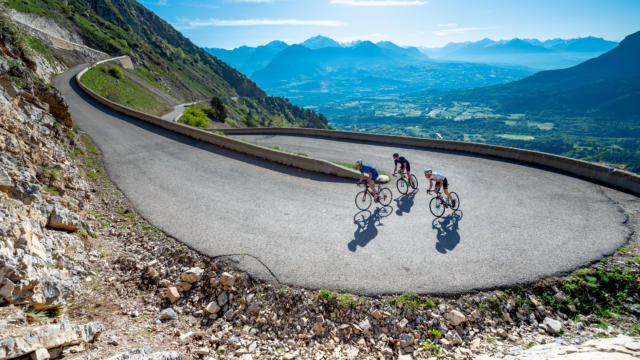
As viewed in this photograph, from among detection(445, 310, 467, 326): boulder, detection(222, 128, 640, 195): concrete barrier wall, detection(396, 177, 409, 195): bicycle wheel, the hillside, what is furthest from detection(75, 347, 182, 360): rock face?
the hillside

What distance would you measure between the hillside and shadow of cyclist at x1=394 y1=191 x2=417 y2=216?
77.7 metres

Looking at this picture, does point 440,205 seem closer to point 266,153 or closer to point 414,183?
point 414,183

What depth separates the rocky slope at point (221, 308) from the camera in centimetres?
528

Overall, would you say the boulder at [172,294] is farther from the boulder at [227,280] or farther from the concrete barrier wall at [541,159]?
the concrete barrier wall at [541,159]

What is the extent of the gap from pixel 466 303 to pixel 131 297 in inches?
314

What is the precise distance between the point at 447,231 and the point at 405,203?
2739 millimetres

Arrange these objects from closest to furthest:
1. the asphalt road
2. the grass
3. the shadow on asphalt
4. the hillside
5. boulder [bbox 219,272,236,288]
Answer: boulder [bbox 219,272,236,288]
the asphalt road
the shadow on asphalt
the grass
the hillside

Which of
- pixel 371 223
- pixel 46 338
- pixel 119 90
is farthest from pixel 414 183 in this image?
pixel 119 90

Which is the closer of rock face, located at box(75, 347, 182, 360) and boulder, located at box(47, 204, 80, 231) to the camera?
rock face, located at box(75, 347, 182, 360)

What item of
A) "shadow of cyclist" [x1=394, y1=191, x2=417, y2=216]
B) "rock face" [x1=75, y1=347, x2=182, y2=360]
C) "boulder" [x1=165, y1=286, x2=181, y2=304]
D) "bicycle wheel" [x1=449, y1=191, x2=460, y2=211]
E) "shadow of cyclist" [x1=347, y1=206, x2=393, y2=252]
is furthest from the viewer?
"shadow of cyclist" [x1=394, y1=191, x2=417, y2=216]

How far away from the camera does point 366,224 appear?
10.7m

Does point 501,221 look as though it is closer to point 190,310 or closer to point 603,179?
point 603,179

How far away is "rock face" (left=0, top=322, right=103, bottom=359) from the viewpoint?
3812 mm

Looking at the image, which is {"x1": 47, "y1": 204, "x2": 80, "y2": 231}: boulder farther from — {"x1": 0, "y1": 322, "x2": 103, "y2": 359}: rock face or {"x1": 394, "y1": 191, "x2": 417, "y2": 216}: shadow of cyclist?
{"x1": 394, "y1": 191, "x2": 417, "y2": 216}: shadow of cyclist
